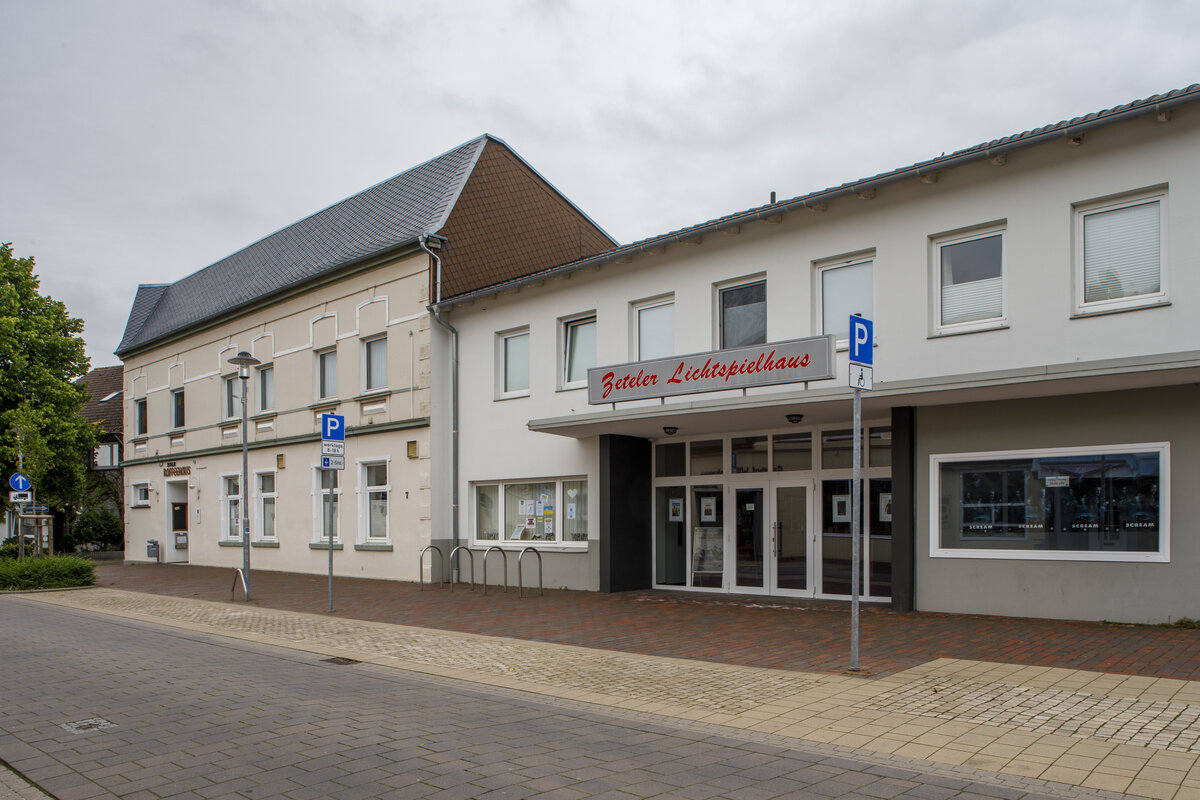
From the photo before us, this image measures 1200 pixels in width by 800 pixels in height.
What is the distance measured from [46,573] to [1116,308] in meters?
21.0

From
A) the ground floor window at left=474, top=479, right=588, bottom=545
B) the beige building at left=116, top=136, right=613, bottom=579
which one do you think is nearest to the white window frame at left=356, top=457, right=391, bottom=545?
the beige building at left=116, top=136, right=613, bottom=579

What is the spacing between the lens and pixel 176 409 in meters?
29.9

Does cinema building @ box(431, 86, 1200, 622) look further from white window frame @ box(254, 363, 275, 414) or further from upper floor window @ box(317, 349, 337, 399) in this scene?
white window frame @ box(254, 363, 275, 414)

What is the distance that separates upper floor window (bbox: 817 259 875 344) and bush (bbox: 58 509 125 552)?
1344 inches

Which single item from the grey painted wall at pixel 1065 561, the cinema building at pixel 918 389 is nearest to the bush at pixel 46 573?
the cinema building at pixel 918 389

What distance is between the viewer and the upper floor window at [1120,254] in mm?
10266

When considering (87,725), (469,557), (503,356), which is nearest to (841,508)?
(503,356)

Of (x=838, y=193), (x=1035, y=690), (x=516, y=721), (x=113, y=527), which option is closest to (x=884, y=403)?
(x=838, y=193)

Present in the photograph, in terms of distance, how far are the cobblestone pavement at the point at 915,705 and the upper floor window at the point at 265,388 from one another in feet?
49.8

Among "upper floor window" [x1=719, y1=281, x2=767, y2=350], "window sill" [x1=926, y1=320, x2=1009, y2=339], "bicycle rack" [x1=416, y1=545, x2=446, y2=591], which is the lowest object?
"bicycle rack" [x1=416, y1=545, x2=446, y2=591]

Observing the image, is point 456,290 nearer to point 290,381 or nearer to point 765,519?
point 290,381

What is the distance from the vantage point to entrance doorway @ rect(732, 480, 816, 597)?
14172mm

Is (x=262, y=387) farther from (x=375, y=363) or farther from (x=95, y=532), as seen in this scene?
(x=95, y=532)

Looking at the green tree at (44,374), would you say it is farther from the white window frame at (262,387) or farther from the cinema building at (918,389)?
the cinema building at (918,389)
